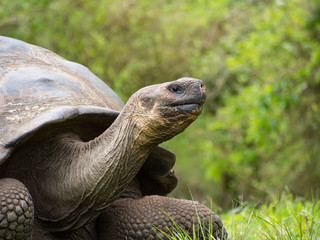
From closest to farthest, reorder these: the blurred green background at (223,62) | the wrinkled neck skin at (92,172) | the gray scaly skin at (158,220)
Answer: the wrinkled neck skin at (92,172), the gray scaly skin at (158,220), the blurred green background at (223,62)

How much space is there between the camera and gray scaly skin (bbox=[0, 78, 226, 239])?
2387 mm

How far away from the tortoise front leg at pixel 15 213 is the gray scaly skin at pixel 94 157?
0.04m

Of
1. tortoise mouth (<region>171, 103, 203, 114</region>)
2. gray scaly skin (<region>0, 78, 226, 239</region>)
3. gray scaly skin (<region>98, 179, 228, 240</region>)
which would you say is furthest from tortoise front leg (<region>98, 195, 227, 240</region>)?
tortoise mouth (<region>171, 103, 203, 114</region>)

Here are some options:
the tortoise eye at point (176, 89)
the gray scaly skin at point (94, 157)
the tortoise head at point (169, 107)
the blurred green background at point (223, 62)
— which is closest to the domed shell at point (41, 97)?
the gray scaly skin at point (94, 157)

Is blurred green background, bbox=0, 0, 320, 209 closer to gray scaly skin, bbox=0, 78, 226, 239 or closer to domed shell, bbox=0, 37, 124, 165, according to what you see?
domed shell, bbox=0, 37, 124, 165

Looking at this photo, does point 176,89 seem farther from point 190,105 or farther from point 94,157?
point 94,157

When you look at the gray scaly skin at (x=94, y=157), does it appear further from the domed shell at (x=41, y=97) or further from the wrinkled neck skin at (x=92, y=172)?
the domed shell at (x=41, y=97)

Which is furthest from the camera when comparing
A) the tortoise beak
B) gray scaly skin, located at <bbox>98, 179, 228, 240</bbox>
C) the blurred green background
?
the blurred green background

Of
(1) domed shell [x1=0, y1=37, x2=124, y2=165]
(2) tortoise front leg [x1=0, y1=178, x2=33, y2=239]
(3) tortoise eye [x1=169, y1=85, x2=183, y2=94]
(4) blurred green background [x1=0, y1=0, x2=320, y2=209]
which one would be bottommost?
(4) blurred green background [x1=0, y1=0, x2=320, y2=209]

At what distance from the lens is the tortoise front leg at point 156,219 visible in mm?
2783

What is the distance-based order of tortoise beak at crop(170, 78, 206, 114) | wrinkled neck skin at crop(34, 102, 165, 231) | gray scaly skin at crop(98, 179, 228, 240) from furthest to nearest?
gray scaly skin at crop(98, 179, 228, 240) < wrinkled neck skin at crop(34, 102, 165, 231) < tortoise beak at crop(170, 78, 206, 114)

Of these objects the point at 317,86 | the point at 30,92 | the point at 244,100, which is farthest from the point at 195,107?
the point at 244,100

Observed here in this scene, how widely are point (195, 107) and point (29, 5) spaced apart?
654 cm

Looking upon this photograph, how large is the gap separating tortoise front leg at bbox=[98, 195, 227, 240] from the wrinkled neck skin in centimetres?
23
